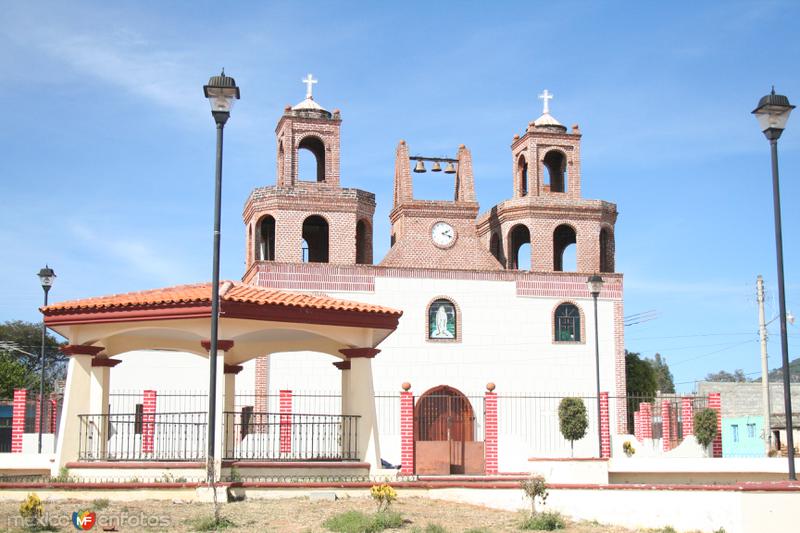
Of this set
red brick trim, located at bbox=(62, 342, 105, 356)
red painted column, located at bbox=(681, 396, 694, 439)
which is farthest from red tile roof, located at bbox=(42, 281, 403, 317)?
red painted column, located at bbox=(681, 396, 694, 439)

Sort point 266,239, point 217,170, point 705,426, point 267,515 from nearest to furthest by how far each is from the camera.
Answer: point 267,515 → point 217,170 → point 705,426 → point 266,239

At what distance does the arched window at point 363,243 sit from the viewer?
36812mm

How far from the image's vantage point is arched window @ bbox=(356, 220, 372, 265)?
36.8 metres

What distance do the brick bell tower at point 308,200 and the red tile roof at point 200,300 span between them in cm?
1512

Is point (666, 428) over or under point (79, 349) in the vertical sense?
under

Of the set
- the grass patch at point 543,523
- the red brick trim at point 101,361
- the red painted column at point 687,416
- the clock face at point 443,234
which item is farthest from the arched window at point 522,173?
the grass patch at point 543,523

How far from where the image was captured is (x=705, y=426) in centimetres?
2912

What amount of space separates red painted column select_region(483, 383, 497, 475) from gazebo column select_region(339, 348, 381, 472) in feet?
13.8

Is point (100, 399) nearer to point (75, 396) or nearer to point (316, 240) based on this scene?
point (75, 396)

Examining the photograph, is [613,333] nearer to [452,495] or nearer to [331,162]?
[331,162]

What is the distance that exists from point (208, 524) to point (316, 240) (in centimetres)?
2646

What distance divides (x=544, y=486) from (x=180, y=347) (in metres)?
9.56


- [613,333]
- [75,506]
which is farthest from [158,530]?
[613,333]

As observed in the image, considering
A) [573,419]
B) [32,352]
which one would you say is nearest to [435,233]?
[573,419]
